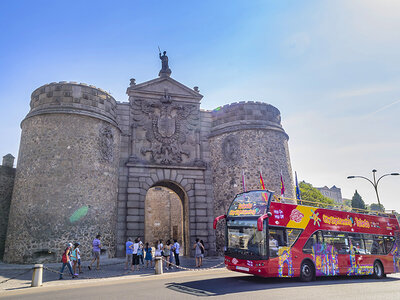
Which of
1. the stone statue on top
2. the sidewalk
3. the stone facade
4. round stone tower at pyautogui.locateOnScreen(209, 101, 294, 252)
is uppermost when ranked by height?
the stone statue on top

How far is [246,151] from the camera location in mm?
20344

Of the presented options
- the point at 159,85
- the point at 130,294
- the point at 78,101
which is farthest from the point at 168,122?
the point at 130,294

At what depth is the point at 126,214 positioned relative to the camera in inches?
708

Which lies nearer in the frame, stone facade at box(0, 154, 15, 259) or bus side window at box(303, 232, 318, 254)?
bus side window at box(303, 232, 318, 254)

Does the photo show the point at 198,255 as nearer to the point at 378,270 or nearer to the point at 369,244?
the point at 369,244

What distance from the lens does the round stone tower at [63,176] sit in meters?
14.6

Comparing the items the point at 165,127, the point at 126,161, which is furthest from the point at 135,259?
the point at 165,127

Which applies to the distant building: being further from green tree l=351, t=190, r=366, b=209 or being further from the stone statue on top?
the stone statue on top

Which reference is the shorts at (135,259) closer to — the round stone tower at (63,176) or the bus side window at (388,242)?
the round stone tower at (63,176)

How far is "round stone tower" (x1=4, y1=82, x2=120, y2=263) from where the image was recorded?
47.9 feet

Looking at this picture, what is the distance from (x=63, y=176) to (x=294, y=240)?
11.8 m

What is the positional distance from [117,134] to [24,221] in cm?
701

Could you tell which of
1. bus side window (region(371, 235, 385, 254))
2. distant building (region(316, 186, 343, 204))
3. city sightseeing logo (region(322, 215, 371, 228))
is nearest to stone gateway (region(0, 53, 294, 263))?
bus side window (region(371, 235, 385, 254))

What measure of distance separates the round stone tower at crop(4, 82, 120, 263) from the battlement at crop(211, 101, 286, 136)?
772cm
